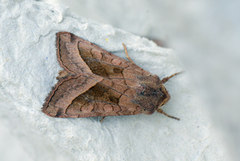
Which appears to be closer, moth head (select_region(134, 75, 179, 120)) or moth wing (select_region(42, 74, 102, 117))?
moth wing (select_region(42, 74, 102, 117))

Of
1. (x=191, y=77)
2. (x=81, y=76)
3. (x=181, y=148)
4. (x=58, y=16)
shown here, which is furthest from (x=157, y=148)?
(x=58, y=16)

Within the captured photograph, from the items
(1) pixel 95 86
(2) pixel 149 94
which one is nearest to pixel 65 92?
(1) pixel 95 86

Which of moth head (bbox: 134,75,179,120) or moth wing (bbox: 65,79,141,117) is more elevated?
moth head (bbox: 134,75,179,120)

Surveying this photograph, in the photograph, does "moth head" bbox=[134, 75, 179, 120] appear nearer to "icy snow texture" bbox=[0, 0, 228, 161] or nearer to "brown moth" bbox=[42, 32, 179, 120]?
"brown moth" bbox=[42, 32, 179, 120]

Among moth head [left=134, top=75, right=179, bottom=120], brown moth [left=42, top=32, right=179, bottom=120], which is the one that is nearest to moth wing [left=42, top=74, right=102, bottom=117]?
brown moth [left=42, top=32, right=179, bottom=120]

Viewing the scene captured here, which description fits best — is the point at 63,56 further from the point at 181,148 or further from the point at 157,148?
the point at 181,148

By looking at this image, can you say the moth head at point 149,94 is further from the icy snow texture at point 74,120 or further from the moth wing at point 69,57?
the moth wing at point 69,57

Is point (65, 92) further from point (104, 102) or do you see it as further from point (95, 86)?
point (104, 102)
